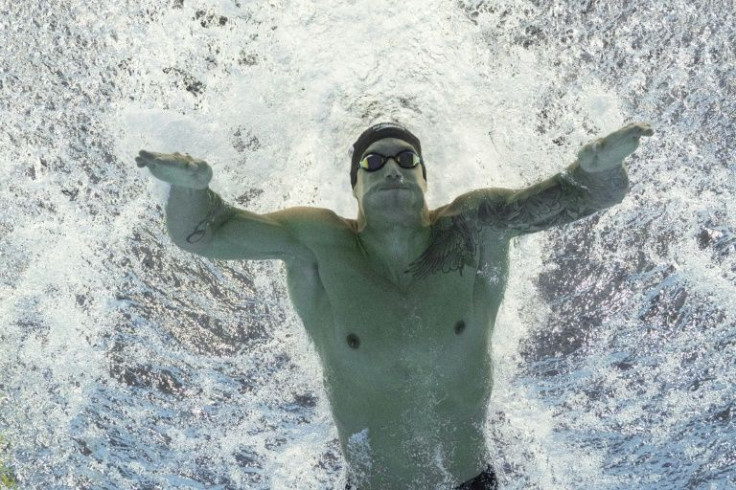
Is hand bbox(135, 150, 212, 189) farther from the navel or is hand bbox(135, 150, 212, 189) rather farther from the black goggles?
the navel

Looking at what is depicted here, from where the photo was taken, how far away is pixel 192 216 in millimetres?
4027

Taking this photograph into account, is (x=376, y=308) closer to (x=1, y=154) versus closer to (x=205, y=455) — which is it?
(x=1, y=154)

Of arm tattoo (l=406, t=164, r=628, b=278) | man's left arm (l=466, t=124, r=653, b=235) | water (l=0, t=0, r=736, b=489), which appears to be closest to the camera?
man's left arm (l=466, t=124, r=653, b=235)

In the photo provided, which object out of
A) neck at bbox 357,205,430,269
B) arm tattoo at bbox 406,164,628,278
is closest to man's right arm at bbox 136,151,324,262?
neck at bbox 357,205,430,269

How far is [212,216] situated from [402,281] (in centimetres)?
100

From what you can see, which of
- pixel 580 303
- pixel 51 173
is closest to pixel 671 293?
pixel 580 303

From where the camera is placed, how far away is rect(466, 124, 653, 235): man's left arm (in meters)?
3.96

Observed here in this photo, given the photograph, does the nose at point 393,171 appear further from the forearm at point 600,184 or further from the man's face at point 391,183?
the forearm at point 600,184

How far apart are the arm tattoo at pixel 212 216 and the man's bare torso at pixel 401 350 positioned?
42 centimetres

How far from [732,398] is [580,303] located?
6.98 ft

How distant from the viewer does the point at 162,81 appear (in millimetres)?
5688

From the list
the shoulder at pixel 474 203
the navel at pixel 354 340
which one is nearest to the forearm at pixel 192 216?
the navel at pixel 354 340

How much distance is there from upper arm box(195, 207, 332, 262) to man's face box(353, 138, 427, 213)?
12.5 inches

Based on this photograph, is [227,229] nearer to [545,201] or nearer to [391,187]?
[391,187]
